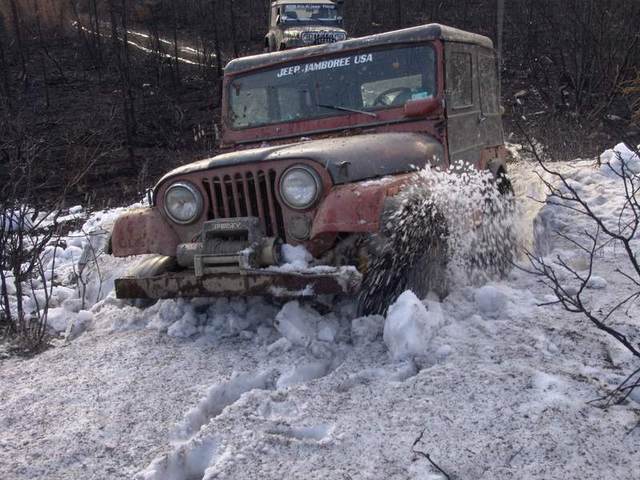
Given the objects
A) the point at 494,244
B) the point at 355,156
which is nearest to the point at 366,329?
the point at 355,156

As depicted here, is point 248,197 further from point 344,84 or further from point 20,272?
point 20,272

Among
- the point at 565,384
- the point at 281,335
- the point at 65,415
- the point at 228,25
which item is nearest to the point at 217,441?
the point at 65,415

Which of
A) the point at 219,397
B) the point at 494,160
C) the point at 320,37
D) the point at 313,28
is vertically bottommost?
the point at 219,397

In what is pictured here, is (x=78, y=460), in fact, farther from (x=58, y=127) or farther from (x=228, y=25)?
(x=228, y=25)

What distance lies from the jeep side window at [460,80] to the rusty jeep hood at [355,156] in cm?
56

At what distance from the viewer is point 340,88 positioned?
4816 millimetres

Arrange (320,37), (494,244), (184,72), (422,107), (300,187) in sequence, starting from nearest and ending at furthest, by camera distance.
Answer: (300,187), (422,107), (494,244), (320,37), (184,72)

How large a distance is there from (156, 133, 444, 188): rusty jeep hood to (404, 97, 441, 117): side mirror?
183 millimetres

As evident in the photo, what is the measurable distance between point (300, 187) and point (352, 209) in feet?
1.31

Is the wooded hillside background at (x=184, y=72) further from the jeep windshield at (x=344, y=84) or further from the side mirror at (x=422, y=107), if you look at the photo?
the side mirror at (x=422, y=107)

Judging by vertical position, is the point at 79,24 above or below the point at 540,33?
above

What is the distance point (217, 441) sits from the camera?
276 centimetres

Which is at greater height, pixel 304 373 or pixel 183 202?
pixel 183 202

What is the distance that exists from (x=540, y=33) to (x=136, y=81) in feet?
47.6
